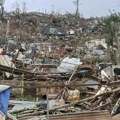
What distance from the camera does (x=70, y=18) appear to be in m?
35.1

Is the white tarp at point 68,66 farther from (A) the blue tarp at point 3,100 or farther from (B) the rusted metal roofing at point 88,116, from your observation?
(A) the blue tarp at point 3,100

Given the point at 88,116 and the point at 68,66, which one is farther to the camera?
the point at 68,66

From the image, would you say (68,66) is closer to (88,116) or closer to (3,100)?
(88,116)

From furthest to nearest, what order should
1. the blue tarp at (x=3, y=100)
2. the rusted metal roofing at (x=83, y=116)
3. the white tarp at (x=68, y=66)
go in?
the white tarp at (x=68, y=66) < the rusted metal roofing at (x=83, y=116) < the blue tarp at (x=3, y=100)

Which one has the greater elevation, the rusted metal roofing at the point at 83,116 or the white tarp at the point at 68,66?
the white tarp at the point at 68,66

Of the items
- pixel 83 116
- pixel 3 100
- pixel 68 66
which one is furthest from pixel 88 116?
pixel 68 66

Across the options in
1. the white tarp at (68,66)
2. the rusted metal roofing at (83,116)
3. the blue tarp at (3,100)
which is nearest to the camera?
the blue tarp at (3,100)

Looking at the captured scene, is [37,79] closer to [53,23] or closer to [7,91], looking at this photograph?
[7,91]

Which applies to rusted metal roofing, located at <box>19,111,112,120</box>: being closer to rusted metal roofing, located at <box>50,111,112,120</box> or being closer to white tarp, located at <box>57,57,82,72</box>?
rusted metal roofing, located at <box>50,111,112,120</box>

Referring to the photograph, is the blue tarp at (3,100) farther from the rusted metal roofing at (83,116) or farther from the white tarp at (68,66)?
the white tarp at (68,66)

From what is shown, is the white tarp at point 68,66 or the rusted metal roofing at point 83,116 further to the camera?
the white tarp at point 68,66

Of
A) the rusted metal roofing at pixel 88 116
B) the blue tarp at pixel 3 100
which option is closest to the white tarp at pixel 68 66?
the rusted metal roofing at pixel 88 116

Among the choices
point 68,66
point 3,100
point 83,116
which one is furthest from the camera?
point 68,66

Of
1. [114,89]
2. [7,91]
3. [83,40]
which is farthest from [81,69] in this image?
[83,40]
